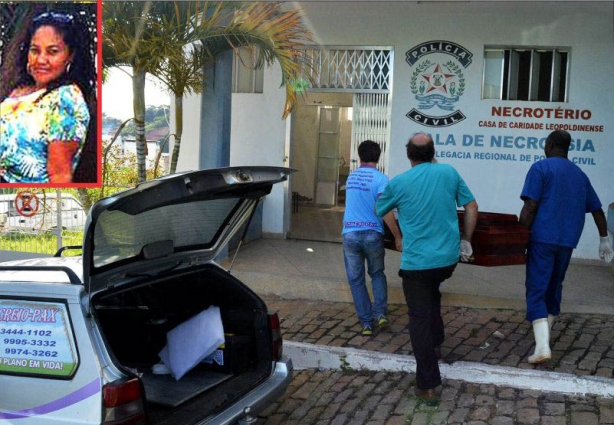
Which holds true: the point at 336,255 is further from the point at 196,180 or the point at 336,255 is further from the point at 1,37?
the point at 196,180

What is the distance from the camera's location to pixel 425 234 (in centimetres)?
497

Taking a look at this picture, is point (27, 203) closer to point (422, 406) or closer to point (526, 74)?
point (422, 406)

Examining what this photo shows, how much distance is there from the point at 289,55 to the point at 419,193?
3.40 meters

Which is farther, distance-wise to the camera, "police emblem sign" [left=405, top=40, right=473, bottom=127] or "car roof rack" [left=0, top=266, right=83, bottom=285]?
"police emblem sign" [left=405, top=40, right=473, bottom=127]

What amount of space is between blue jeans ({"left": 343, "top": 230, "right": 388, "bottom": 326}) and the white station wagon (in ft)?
5.68

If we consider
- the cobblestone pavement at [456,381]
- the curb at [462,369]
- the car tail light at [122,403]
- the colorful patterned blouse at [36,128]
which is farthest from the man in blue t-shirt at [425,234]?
the colorful patterned blouse at [36,128]

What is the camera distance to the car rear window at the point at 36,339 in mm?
3553

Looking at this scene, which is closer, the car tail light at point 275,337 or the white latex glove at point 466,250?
the car tail light at point 275,337

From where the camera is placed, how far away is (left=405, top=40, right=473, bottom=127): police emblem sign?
9398mm

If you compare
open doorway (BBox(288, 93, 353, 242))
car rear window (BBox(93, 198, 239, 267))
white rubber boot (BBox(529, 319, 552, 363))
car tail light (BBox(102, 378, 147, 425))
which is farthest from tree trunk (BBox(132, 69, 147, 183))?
open doorway (BBox(288, 93, 353, 242))

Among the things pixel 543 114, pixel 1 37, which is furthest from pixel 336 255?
pixel 1 37

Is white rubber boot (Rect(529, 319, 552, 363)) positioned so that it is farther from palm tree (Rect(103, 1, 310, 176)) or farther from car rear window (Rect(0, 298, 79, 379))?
palm tree (Rect(103, 1, 310, 176))

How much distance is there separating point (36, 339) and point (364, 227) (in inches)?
123

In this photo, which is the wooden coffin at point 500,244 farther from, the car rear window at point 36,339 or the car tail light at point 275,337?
the car rear window at point 36,339
